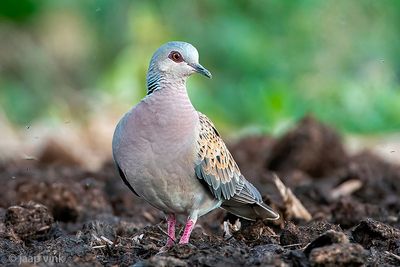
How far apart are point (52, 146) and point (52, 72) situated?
463 cm

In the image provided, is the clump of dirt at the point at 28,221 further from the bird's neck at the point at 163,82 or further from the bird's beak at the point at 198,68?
the bird's beak at the point at 198,68

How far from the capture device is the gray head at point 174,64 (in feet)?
16.6

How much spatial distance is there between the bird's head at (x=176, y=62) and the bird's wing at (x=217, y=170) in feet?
0.86

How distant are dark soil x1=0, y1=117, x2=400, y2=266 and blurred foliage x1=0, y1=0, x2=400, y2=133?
212 cm

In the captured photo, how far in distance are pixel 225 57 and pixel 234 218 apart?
715cm

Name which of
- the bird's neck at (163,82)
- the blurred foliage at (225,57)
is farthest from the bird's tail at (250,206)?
the blurred foliage at (225,57)

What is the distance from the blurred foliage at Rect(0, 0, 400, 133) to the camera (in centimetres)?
1135

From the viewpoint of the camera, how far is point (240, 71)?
12.5 meters

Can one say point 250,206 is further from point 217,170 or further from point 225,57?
point 225,57

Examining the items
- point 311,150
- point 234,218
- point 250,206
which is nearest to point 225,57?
point 311,150

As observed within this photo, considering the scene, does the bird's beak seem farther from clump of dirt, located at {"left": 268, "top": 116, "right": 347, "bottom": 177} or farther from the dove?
clump of dirt, located at {"left": 268, "top": 116, "right": 347, "bottom": 177}

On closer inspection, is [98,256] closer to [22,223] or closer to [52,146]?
[22,223]

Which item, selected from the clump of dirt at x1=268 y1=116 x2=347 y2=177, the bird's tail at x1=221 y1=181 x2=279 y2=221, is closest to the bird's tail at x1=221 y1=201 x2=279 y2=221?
the bird's tail at x1=221 y1=181 x2=279 y2=221

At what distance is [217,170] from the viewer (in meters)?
5.02
